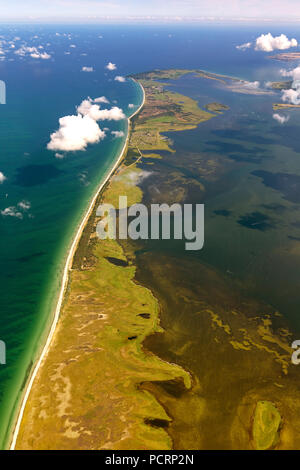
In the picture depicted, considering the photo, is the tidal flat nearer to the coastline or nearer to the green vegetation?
the green vegetation

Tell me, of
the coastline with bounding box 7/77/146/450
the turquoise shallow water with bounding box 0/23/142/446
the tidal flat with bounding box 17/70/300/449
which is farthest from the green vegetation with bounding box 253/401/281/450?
the turquoise shallow water with bounding box 0/23/142/446

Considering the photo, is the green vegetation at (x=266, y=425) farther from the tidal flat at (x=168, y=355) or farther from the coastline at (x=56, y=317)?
the coastline at (x=56, y=317)

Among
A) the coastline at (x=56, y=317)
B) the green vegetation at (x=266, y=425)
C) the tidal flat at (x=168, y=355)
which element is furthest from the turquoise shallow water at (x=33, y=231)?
the green vegetation at (x=266, y=425)

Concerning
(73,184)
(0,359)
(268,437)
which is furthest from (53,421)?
(73,184)

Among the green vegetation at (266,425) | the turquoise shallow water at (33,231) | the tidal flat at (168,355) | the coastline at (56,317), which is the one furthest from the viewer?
the turquoise shallow water at (33,231)

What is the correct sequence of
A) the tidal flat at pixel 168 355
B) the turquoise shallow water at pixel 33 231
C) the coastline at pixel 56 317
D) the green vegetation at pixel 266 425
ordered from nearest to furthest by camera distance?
1. the green vegetation at pixel 266 425
2. the coastline at pixel 56 317
3. the tidal flat at pixel 168 355
4. the turquoise shallow water at pixel 33 231

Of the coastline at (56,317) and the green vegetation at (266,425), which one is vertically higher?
the coastline at (56,317)

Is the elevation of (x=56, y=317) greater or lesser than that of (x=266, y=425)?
greater

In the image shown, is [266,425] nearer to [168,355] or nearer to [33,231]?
[168,355]

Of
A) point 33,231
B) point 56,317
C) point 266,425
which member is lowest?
point 266,425

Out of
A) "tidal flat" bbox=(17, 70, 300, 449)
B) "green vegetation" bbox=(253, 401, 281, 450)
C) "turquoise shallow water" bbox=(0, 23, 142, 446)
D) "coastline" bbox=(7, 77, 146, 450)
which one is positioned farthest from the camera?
"turquoise shallow water" bbox=(0, 23, 142, 446)

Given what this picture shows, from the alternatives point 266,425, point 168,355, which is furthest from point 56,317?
point 266,425
